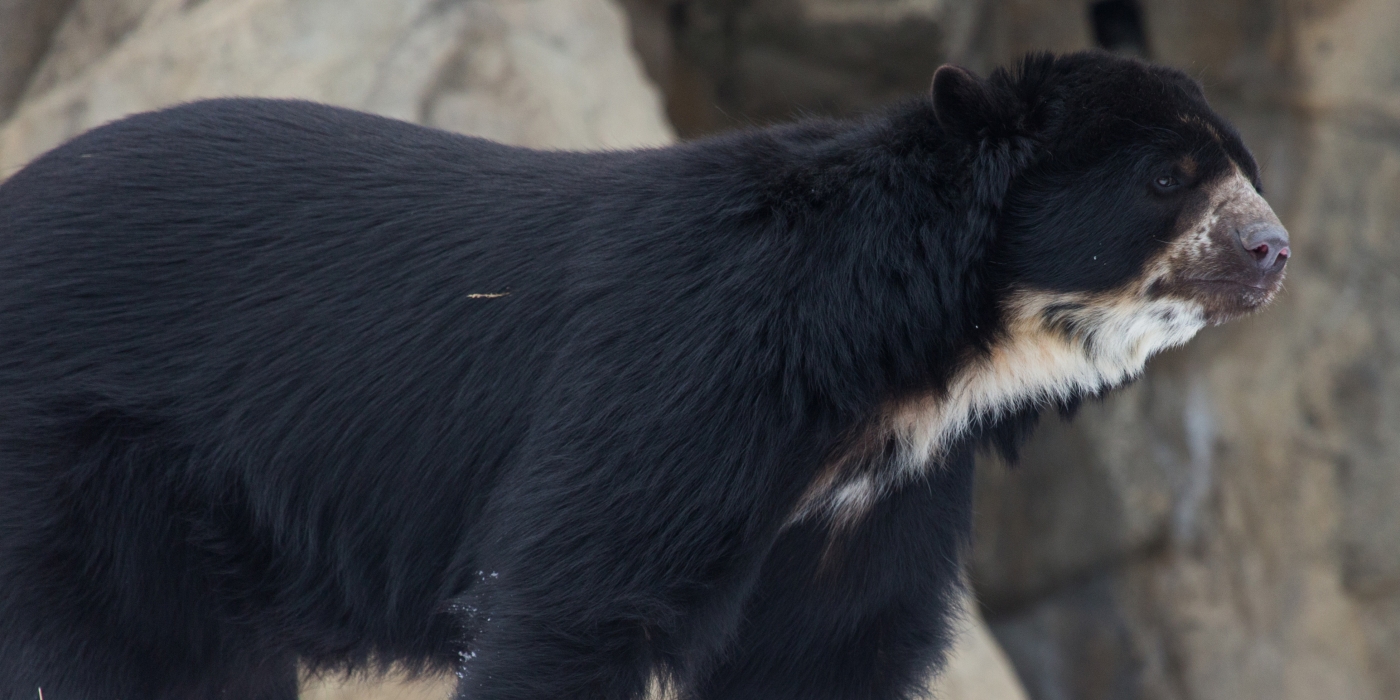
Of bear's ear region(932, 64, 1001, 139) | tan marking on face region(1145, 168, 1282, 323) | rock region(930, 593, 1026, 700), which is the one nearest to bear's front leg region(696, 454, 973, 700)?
tan marking on face region(1145, 168, 1282, 323)

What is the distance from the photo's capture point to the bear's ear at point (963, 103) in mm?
2994

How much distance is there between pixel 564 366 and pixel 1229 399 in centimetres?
699

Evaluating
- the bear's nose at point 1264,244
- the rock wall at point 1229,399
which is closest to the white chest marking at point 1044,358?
the bear's nose at point 1264,244

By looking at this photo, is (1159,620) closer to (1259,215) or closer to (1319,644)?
(1319,644)

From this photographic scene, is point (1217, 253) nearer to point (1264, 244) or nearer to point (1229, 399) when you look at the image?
point (1264, 244)

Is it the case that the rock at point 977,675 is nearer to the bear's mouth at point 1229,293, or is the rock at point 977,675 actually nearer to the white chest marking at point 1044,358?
the white chest marking at point 1044,358

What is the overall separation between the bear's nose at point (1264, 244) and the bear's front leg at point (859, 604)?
79 centimetres

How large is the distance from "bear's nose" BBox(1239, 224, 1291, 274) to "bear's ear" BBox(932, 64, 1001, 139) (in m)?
0.57

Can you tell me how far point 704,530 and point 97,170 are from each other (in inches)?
64.0

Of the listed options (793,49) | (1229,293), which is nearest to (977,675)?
(1229,293)

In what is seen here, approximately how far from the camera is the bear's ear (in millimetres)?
2994

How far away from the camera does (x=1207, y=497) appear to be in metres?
9.06

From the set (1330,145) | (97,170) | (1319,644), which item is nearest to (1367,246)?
(1330,145)

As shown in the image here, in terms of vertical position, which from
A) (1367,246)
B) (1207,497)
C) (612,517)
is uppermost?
(1367,246)
